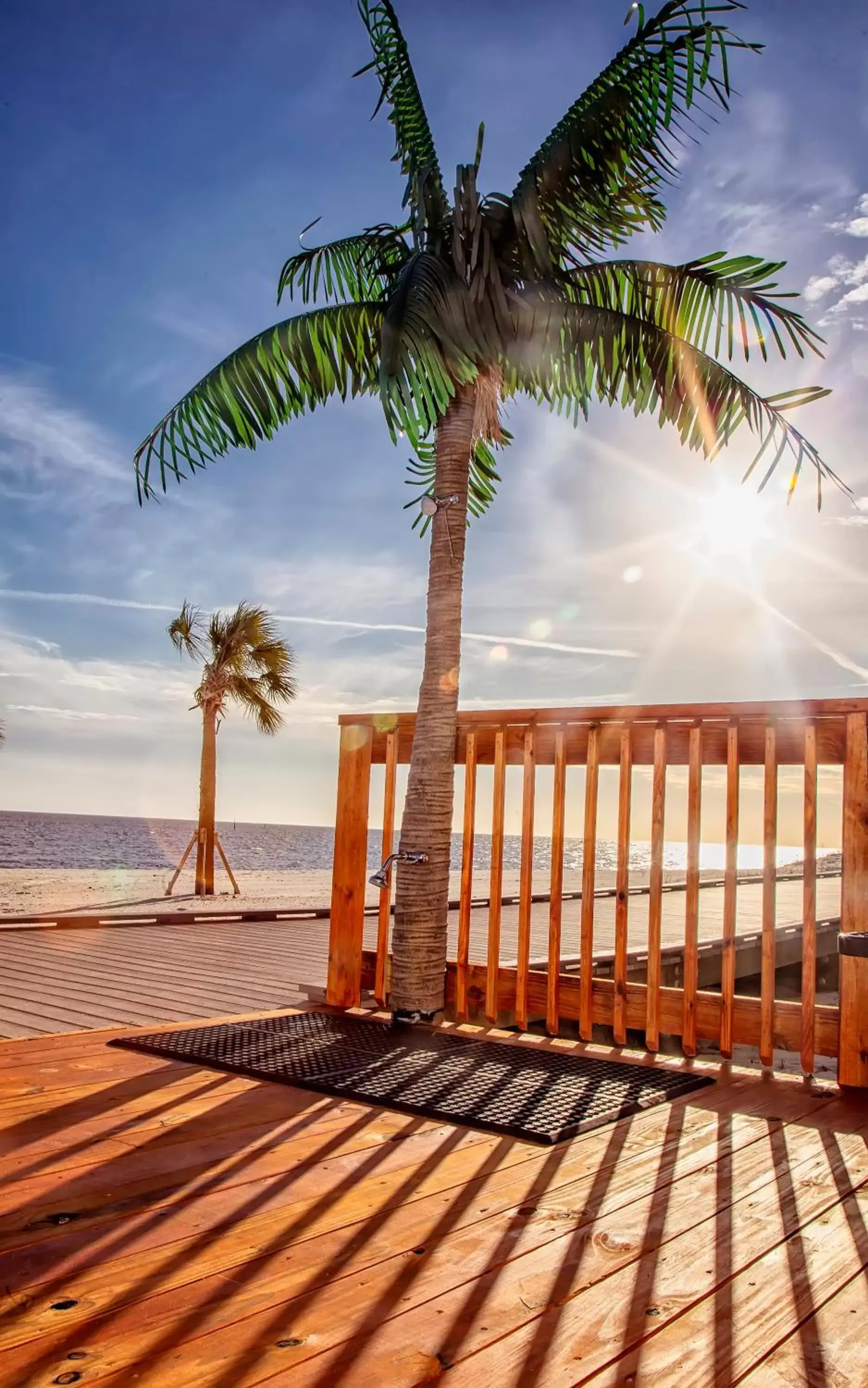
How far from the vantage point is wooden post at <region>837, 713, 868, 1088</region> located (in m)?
3.18

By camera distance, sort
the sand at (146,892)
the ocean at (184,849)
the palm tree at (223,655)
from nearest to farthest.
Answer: the sand at (146,892) → the palm tree at (223,655) → the ocean at (184,849)

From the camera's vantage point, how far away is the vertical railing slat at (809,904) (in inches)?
128

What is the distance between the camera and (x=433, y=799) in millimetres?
4453

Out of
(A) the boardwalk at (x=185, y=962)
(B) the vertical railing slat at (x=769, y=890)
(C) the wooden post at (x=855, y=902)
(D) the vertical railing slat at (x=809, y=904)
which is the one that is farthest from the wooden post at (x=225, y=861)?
(C) the wooden post at (x=855, y=902)

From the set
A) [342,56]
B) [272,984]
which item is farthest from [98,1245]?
[342,56]

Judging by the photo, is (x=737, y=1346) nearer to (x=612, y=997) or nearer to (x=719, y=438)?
(x=612, y=997)

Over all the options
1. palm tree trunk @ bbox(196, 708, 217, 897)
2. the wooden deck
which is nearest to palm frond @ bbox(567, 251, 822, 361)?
the wooden deck

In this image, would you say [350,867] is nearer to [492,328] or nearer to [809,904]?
[809,904]

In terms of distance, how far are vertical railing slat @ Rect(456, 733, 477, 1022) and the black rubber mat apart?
36 centimetres

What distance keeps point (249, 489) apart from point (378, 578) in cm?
788

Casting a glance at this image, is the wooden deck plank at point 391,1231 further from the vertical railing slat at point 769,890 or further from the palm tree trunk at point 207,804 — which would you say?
the palm tree trunk at point 207,804

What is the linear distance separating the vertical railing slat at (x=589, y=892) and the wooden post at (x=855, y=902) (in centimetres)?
94

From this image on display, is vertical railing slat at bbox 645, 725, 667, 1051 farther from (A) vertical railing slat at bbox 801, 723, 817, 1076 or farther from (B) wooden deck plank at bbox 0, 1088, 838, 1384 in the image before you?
(B) wooden deck plank at bbox 0, 1088, 838, 1384

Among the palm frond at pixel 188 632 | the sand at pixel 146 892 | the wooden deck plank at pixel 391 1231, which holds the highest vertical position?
the palm frond at pixel 188 632
